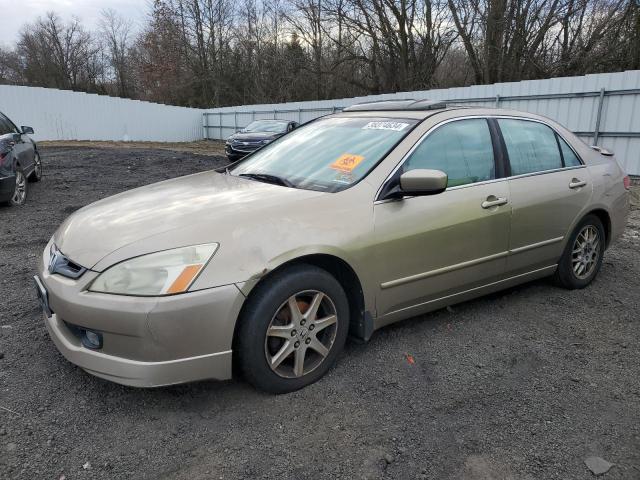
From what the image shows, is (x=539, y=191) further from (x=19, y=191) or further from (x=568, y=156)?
(x=19, y=191)

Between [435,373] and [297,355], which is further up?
[297,355]

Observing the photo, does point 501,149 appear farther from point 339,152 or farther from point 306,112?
point 306,112

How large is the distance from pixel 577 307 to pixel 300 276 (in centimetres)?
272

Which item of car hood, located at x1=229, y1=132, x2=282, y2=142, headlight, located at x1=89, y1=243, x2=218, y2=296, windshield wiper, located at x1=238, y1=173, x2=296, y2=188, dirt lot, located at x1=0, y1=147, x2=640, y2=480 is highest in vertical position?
windshield wiper, located at x1=238, y1=173, x2=296, y2=188

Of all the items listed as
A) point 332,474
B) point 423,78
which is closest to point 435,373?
point 332,474

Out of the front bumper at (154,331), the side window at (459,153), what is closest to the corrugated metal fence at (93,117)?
the front bumper at (154,331)

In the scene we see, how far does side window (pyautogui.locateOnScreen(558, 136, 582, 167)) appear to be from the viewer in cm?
424

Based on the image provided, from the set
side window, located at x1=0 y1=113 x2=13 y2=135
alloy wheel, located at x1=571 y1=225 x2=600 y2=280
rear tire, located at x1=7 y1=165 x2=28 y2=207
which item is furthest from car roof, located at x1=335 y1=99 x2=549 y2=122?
side window, located at x1=0 y1=113 x2=13 y2=135

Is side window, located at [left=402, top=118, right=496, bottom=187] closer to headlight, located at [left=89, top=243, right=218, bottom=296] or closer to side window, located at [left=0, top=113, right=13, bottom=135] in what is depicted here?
headlight, located at [left=89, top=243, right=218, bottom=296]

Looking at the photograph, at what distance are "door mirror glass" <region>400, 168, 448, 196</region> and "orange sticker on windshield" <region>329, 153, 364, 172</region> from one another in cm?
36

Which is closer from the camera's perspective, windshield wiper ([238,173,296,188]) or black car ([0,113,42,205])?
windshield wiper ([238,173,296,188])

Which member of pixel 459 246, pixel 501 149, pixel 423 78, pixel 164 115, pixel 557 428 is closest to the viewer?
pixel 557 428

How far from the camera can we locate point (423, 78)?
24.8 m

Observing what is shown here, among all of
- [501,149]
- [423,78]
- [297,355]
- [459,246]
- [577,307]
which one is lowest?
[577,307]
